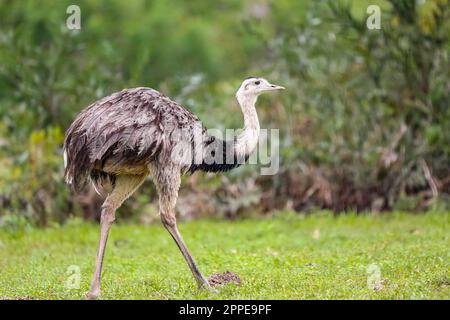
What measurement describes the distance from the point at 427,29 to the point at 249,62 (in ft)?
28.6

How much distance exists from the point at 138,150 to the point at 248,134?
45.1 inches

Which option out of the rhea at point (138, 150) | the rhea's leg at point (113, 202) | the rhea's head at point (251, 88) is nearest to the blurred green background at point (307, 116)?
the rhea's head at point (251, 88)

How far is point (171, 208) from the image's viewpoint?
23.6 feet

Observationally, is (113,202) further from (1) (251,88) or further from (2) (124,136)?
(1) (251,88)

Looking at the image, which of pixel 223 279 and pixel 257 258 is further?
pixel 257 258

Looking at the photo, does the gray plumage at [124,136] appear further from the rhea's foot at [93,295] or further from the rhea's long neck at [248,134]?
the rhea's foot at [93,295]

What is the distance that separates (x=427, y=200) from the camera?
1151 cm

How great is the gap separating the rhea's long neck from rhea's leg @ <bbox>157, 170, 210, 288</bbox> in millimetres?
675

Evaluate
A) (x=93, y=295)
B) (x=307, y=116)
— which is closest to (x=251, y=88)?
(x=93, y=295)

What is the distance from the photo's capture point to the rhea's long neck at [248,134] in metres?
7.57

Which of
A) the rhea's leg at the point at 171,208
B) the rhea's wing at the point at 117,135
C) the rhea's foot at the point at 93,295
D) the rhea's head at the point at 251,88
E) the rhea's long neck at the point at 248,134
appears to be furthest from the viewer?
the rhea's head at the point at 251,88

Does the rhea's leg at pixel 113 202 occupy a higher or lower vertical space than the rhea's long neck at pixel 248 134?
lower

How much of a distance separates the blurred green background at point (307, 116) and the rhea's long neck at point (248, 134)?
4137 millimetres
